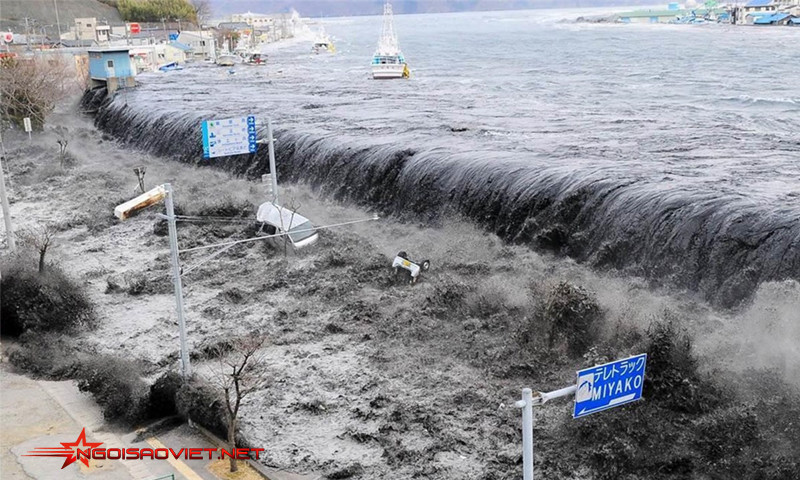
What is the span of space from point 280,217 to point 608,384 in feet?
77.4

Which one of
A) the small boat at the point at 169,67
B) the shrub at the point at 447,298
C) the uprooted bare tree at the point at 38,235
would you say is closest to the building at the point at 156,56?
the small boat at the point at 169,67

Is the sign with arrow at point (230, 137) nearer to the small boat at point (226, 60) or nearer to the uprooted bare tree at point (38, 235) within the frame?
the uprooted bare tree at point (38, 235)

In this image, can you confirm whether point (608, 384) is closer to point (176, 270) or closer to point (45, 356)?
point (176, 270)

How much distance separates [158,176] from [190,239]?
42.7 feet

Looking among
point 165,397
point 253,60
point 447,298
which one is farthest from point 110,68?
point 165,397

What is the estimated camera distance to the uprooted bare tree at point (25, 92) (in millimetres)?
59219

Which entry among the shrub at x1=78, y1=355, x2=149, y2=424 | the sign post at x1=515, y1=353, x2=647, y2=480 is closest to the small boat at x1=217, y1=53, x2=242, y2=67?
the shrub at x1=78, y1=355, x2=149, y2=424

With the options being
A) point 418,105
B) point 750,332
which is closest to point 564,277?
point 750,332

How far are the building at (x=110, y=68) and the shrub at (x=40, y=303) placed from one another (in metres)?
47.0

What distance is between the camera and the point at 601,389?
10266 mm

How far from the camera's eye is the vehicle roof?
32562mm

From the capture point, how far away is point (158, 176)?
4697cm

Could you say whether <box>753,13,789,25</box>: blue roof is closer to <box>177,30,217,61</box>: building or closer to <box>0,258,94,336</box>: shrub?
<box>177,30,217,61</box>: building

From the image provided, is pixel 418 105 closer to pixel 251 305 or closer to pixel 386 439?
pixel 251 305
